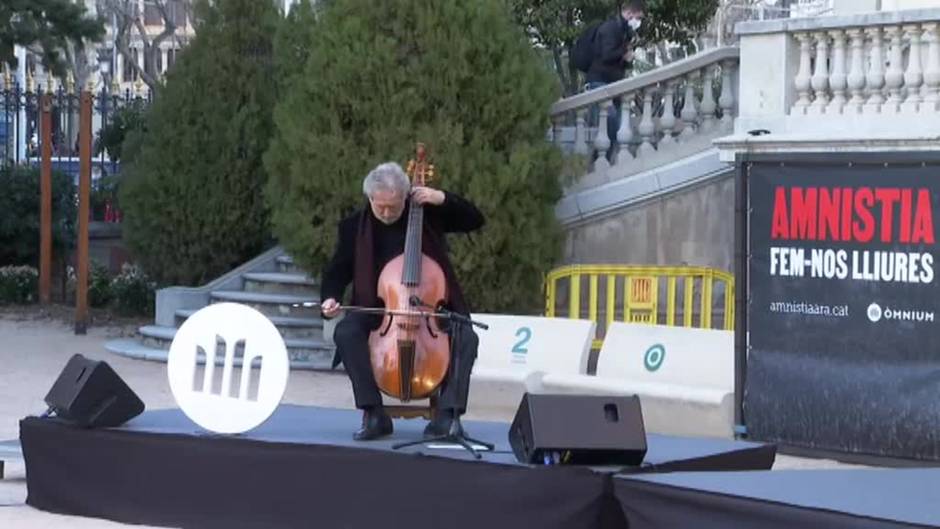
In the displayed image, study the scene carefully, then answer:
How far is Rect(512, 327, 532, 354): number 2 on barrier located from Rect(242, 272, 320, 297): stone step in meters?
3.43

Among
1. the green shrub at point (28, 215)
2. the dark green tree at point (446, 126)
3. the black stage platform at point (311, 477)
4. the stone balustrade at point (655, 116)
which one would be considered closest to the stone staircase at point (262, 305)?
the dark green tree at point (446, 126)

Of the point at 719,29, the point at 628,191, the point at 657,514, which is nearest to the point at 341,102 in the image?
the point at 628,191

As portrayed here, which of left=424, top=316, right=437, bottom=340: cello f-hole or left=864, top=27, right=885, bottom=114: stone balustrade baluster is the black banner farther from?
left=424, top=316, right=437, bottom=340: cello f-hole

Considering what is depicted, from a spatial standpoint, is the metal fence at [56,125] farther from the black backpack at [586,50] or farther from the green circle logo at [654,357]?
the green circle logo at [654,357]

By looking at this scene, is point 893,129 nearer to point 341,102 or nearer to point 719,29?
point 341,102

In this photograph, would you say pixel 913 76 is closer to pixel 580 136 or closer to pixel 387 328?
pixel 580 136

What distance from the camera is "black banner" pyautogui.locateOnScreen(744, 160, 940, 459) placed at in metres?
10.9

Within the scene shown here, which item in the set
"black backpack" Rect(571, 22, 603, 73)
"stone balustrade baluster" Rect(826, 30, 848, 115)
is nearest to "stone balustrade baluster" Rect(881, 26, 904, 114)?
"stone balustrade baluster" Rect(826, 30, 848, 115)

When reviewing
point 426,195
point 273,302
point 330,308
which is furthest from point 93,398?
point 273,302

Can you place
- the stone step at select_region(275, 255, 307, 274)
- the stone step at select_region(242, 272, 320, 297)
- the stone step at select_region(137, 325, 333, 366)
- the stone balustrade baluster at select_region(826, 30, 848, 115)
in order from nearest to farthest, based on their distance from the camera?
the stone balustrade baluster at select_region(826, 30, 848, 115)
the stone step at select_region(137, 325, 333, 366)
the stone step at select_region(242, 272, 320, 297)
the stone step at select_region(275, 255, 307, 274)

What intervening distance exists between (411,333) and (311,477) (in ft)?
2.78

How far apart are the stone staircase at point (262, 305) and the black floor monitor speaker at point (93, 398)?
6638 mm

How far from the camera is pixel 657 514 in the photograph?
727 centimetres

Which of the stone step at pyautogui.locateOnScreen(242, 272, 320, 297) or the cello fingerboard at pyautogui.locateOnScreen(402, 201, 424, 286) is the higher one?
the cello fingerboard at pyautogui.locateOnScreen(402, 201, 424, 286)
